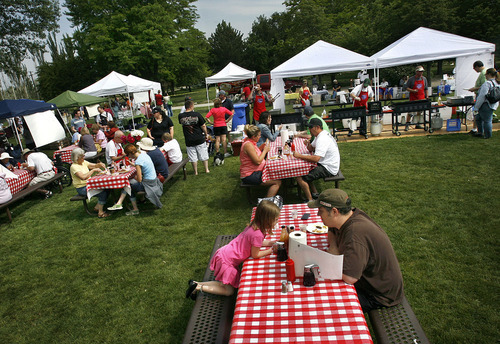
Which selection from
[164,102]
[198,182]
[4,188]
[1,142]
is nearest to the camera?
[4,188]

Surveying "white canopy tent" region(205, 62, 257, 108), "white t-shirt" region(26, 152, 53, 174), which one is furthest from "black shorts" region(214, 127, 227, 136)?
"white canopy tent" region(205, 62, 257, 108)

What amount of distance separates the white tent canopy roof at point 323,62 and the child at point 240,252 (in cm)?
983

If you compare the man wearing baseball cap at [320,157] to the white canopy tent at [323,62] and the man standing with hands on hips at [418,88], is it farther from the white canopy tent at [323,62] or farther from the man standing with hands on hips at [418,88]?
the white canopy tent at [323,62]

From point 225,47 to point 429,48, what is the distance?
164 ft

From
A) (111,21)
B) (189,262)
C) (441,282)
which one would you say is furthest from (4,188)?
(111,21)

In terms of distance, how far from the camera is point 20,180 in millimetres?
8148

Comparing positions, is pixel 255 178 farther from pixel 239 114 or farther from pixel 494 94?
pixel 239 114

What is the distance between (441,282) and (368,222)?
1.92 metres

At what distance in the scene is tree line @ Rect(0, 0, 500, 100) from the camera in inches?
1035

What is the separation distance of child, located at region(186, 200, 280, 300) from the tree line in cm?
2847

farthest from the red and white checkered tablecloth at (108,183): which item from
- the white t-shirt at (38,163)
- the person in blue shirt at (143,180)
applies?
the white t-shirt at (38,163)

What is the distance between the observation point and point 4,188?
707 centimetres

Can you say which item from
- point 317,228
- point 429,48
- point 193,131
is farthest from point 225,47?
point 317,228

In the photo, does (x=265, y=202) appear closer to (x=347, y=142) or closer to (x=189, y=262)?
(x=189, y=262)
